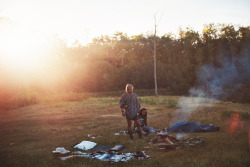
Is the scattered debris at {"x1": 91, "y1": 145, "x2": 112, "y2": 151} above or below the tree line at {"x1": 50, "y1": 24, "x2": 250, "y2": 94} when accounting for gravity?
below

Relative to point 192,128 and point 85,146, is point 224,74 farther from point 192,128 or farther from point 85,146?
point 85,146

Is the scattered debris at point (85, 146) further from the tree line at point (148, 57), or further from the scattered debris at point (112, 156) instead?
the tree line at point (148, 57)

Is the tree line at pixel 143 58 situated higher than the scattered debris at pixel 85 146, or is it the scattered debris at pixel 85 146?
the tree line at pixel 143 58

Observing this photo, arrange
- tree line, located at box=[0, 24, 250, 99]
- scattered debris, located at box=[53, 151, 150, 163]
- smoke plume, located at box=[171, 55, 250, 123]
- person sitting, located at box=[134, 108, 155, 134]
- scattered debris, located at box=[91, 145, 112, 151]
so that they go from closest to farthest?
scattered debris, located at box=[53, 151, 150, 163]
scattered debris, located at box=[91, 145, 112, 151]
person sitting, located at box=[134, 108, 155, 134]
tree line, located at box=[0, 24, 250, 99]
smoke plume, located at box=[171, 55, 250, 123]

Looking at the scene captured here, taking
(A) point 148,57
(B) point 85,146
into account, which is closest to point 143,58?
(A) point 148,57

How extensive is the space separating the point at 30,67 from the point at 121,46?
29.9 meters

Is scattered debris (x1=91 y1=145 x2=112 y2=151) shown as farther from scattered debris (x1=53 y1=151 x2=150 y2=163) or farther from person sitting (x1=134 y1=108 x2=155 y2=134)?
person sitting (x1=134 y1=108 x2=155 y2=134)

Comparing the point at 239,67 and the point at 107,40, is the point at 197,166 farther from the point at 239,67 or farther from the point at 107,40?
the point at 107,40

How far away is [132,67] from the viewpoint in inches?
1978

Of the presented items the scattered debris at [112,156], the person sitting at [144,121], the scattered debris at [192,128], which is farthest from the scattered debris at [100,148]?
the scattered debris at [192,128]

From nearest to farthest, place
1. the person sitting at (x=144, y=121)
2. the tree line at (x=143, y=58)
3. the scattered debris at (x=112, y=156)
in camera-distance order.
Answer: the scattered debris at (x=112, y=156) < the person sitting at (x=144, y=121) < the tree line at (x=143, y=58)

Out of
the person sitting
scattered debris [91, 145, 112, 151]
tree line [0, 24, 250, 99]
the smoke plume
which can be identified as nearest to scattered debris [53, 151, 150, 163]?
scattered debris [91, 145, 112, 151]

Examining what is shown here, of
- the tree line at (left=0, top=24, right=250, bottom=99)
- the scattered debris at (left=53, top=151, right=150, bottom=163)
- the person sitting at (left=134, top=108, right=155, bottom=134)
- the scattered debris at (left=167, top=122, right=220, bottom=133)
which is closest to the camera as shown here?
the scattered debris at (left=53, top=151, right=150, bottom=163)

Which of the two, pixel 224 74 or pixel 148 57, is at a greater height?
pixel 148 57
